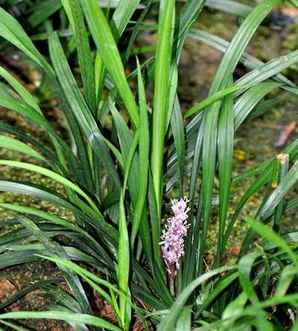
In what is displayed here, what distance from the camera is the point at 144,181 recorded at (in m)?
1.41

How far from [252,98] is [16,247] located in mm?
564

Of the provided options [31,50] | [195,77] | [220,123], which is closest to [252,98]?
[220,123]

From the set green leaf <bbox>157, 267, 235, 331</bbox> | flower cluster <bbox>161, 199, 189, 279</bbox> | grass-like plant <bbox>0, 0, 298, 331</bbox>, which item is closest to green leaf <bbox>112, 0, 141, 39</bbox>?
grass-like plant <bbox>0, 0, 298, 331</bbox>

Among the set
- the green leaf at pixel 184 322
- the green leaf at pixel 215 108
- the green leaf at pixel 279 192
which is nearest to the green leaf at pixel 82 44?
the green leaf at pixel 215 108

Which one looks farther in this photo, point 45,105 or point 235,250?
point 45,105

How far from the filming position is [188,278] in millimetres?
1590

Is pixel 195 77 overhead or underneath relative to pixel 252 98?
overhead

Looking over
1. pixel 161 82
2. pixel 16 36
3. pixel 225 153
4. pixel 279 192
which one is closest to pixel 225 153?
pixel 225 153

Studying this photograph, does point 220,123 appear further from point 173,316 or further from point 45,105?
point 45,105

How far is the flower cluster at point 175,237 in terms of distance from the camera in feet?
4.68

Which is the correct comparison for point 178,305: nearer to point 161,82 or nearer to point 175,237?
point 175,237

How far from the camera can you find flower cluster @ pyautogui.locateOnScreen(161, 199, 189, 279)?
1.43 meters

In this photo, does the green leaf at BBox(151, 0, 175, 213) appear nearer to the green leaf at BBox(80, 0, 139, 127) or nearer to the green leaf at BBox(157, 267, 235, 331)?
the green leaf at BBox(80, 0, 139, 127)

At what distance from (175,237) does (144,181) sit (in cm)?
13
